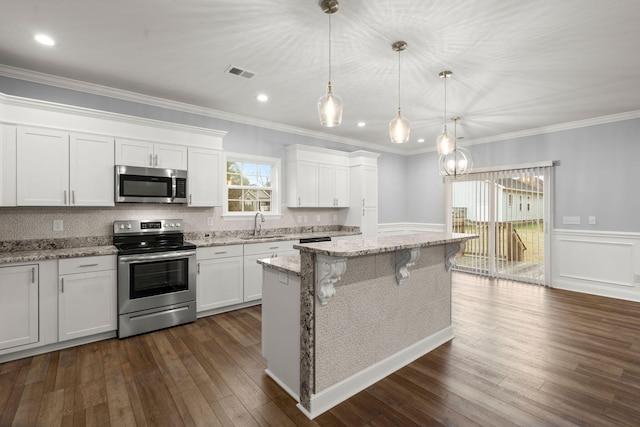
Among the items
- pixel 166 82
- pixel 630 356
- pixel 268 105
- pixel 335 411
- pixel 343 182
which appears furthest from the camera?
pixel 343 182

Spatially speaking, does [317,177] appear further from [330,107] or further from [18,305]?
[18,305]

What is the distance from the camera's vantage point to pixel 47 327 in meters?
2.86

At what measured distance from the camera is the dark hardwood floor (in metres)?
2.00

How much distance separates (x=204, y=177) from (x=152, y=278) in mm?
1406

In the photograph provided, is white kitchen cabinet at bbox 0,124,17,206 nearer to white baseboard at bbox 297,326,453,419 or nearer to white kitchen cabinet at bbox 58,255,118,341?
white kitchen cabinet at bbox 58,255,118,341

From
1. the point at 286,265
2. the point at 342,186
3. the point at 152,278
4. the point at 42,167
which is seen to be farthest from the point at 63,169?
the point at 342,186

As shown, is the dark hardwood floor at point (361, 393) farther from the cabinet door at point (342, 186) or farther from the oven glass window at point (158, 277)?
the cabinet door at point (342, 186)

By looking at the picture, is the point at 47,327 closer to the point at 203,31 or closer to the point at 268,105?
the point at 203,31

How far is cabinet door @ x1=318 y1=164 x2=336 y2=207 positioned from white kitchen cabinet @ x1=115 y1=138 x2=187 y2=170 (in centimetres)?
229

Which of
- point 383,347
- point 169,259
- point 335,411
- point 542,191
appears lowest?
point 335,411

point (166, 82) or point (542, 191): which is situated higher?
point (166, 82)

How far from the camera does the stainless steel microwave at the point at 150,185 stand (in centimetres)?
346

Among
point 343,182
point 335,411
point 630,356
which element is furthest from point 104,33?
point 630,356

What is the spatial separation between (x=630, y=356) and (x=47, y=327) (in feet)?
17.6
